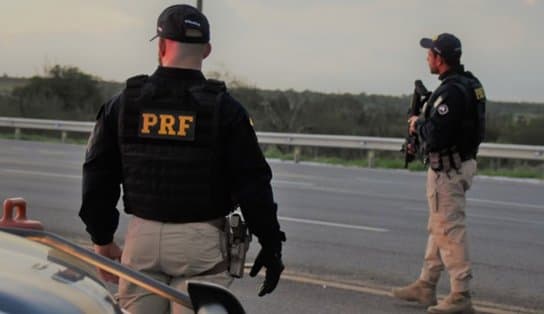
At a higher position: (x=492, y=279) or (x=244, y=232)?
(x=244, y=232)

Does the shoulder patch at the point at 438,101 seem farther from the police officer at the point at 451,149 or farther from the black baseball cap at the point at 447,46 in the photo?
the black baseball cap at the point at 447,46

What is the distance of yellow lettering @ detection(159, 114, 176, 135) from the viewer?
3.21 m

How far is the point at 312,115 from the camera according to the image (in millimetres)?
35125

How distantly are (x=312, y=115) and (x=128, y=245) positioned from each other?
3194cm

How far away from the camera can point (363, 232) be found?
9.69 m

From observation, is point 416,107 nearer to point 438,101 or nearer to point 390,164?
point 438,101

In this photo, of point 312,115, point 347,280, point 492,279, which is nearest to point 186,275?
point 347,280

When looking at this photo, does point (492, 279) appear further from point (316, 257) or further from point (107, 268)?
point (107, 268)

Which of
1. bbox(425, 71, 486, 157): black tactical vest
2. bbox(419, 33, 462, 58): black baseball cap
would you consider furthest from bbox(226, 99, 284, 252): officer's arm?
bbox(419, 33, 462, 58): black baseball cap

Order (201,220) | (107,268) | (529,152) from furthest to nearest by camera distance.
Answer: (529,152) < (201,220) < (107,268)

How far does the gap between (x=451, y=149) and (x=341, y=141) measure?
47.5 ft

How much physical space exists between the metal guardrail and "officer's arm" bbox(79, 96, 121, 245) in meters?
15.3

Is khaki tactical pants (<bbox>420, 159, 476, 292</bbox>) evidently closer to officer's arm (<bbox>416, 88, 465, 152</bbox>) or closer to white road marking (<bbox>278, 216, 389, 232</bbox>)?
officer's arm (<bbox>416, 88, 465, 152</bbox>)

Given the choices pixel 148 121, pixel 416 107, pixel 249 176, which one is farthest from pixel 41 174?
pixel 249 176
